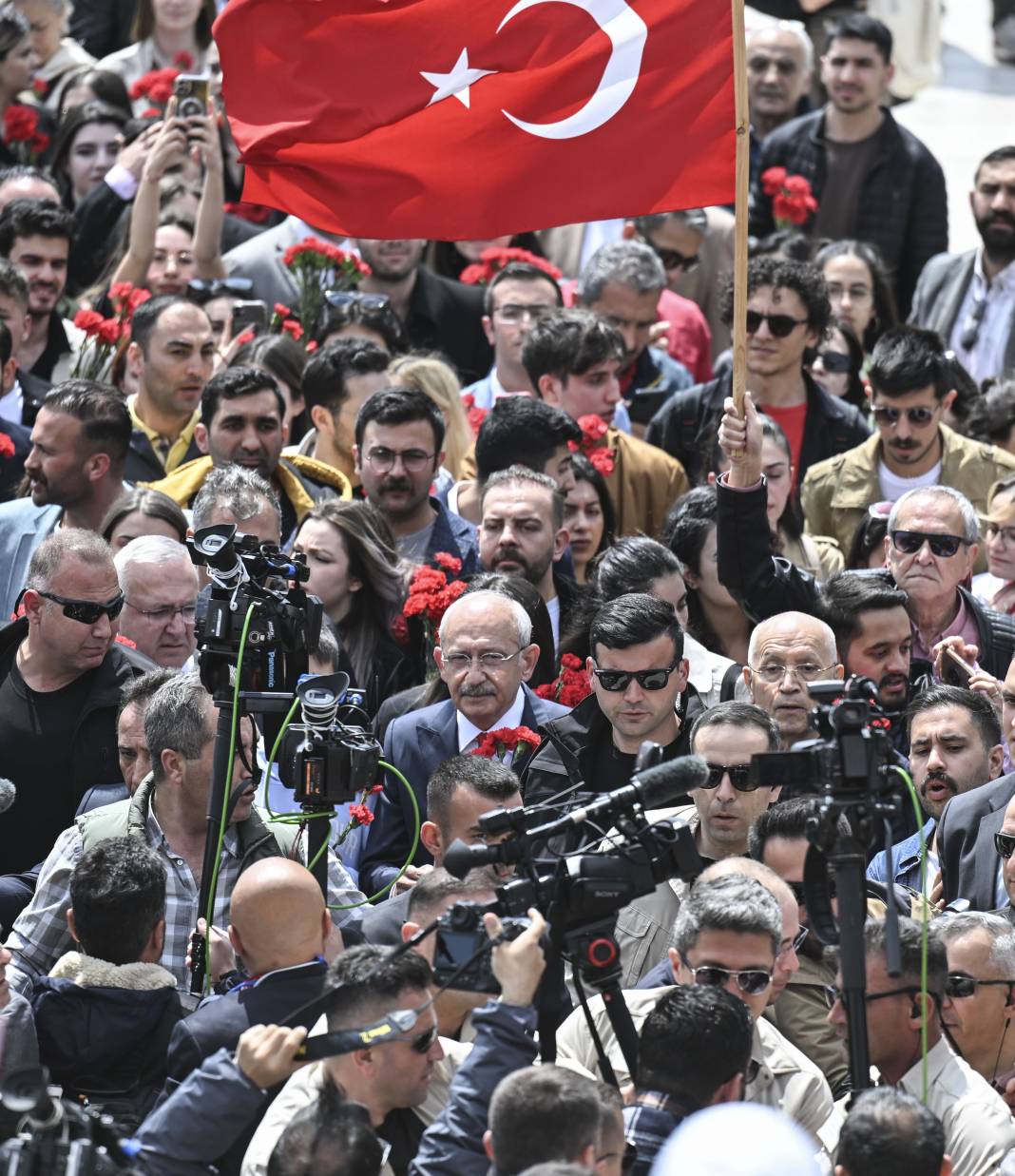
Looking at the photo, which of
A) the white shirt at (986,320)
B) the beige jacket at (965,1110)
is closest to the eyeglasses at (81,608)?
the beige jacket at (965,1110)

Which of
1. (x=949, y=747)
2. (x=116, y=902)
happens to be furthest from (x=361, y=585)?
(x=116, y=902)

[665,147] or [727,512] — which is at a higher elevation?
[665,147]

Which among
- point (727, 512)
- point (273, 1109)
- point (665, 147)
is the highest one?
point (665, 147)

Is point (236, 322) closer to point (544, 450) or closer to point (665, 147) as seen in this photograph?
point (544, 450)

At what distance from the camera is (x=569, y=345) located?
1103 cm

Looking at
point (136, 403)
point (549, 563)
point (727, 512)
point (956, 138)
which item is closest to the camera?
point (727, 512)

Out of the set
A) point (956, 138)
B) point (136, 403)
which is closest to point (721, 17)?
point (136, 403)

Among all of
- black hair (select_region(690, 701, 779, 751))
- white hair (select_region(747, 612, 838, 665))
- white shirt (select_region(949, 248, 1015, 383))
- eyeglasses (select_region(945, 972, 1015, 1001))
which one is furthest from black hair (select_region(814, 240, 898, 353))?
eyeglasses (select_region(945, 972, 1015, 1001))

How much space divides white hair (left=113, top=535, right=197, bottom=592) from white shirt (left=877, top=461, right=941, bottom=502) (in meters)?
3.22

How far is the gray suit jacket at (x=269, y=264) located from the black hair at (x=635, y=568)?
4.18 metres

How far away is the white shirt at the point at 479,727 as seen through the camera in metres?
8.70

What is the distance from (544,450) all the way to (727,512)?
167cm

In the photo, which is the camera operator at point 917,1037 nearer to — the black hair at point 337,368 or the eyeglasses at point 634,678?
the eyeglasses at point 634,678

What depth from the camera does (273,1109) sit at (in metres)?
6.34
